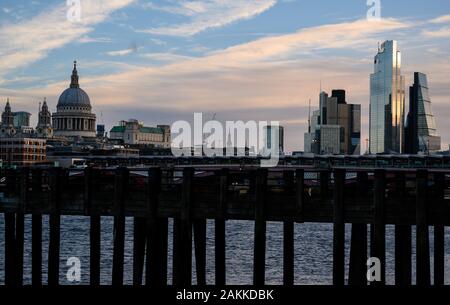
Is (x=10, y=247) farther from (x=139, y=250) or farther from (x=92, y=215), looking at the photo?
(x=139, y=250)

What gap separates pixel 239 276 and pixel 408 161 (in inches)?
4696

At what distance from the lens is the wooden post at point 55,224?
24.5 metres

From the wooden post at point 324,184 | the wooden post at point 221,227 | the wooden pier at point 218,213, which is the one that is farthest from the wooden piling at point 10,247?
the wooden post at point 324,184

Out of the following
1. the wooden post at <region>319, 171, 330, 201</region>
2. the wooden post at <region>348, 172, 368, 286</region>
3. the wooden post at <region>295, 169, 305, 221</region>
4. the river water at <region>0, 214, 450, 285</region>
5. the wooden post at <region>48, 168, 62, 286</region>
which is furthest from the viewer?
the river water at <region>0, 214, 450, 285</region>

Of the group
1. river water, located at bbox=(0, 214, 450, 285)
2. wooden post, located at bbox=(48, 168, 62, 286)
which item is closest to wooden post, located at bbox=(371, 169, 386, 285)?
wooden post, located at bbox=(48, 168, 62, 286)

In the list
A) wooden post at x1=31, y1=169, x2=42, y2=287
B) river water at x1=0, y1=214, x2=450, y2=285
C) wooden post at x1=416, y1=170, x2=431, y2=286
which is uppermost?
wooden post at x1=416, y1=170, x2=431, y2=286

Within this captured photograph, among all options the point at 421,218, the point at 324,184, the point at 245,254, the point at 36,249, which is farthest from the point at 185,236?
the point at 245,254

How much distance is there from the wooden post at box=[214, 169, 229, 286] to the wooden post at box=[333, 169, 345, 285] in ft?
10.2

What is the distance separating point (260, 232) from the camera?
2153 cm

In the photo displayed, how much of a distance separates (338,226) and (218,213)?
11.2 ft

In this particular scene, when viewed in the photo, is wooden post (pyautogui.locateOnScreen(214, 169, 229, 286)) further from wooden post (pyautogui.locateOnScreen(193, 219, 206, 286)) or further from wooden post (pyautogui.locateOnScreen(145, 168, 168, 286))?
wooden post (pyautogui.locateOnScreen(145, 168, 168, 286))

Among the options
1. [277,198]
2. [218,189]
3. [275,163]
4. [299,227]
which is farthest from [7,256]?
[275,163]

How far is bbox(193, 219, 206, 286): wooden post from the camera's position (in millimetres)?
26906
